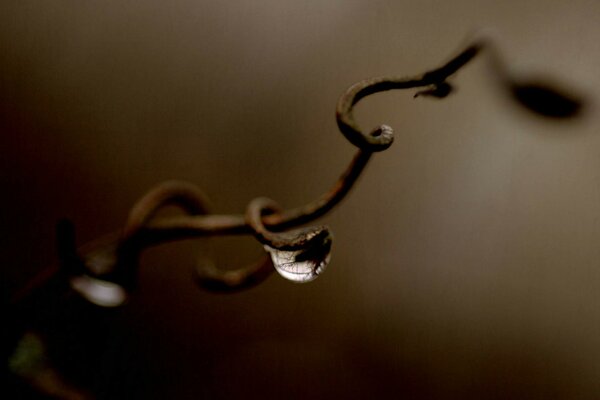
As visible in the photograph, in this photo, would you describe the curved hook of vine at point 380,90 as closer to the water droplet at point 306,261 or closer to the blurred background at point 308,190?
the water droplet at point 306,261

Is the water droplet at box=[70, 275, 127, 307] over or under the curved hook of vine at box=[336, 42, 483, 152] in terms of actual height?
under

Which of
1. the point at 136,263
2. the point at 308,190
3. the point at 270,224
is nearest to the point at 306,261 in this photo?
the point at 270,224

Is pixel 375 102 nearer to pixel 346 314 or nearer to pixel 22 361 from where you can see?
pixel 346 314

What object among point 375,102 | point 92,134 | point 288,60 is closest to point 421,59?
point 375,102

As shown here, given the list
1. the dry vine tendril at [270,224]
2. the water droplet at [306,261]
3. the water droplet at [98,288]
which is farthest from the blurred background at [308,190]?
the water droplet at [306,261]

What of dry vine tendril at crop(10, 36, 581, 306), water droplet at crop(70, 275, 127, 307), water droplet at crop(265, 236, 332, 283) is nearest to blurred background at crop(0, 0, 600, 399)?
dry vine tendril at crop(10, 36, 581, 306)

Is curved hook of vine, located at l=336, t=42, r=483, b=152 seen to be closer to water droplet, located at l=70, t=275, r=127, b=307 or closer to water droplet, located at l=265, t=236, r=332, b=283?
water droplet, located at l=265, t=236, r=332, b=283
